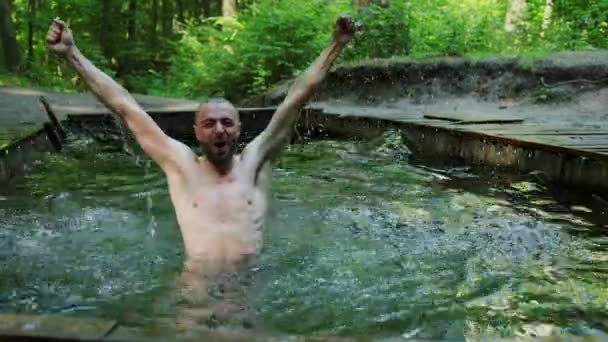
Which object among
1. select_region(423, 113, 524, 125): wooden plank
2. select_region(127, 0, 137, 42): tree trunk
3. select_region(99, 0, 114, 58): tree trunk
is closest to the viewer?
select_region(423, 113, 524, 125): wooden plank

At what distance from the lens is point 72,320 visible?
1.71 metres

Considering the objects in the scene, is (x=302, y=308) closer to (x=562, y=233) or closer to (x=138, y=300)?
(x=138, y=300)

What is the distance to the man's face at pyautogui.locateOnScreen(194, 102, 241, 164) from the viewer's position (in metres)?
3.31

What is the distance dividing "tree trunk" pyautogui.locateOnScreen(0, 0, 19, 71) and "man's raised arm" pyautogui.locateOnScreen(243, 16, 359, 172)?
16.0 m

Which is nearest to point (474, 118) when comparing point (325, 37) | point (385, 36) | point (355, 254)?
point (355, 254)

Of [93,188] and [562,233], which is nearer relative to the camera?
[562,233]

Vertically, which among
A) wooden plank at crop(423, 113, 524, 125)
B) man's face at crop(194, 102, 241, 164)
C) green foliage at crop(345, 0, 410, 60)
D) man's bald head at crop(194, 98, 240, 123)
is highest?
green foliage at crop(345, 0, 410, 60)

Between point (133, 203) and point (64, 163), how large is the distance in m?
2.02

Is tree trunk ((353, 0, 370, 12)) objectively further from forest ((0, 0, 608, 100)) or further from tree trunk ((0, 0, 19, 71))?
tree trunk ((0, 0, 19, 71))

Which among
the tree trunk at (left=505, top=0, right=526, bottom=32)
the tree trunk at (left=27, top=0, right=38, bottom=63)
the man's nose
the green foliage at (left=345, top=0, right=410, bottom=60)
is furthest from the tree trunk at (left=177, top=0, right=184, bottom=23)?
the man's nose

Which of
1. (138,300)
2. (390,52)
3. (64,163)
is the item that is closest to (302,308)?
(138,300)

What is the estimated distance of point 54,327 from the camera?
1.67m

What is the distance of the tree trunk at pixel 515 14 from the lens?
46.3 feet

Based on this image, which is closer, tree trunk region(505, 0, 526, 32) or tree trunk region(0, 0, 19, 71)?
tree trunk region(505, 0, 526, 32)
